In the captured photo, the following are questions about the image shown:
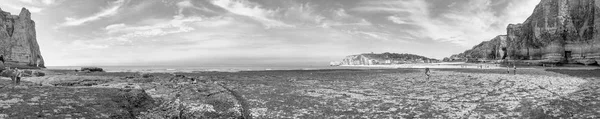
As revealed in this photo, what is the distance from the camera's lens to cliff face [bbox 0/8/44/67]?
75.7 metres

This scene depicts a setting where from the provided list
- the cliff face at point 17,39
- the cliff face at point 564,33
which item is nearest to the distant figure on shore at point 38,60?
the cliff face at point 17,39

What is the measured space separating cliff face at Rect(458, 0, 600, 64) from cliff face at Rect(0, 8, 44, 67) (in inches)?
5716

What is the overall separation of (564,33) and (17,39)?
6008 inches

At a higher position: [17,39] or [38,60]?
[17,39]

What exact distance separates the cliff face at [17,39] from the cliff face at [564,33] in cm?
14519

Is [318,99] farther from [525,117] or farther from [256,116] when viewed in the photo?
[525,117]

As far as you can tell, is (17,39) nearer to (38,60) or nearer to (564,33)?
(38,60)

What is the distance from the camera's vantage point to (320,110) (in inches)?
482

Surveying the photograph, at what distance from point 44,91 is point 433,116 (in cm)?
1373

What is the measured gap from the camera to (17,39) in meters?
80.2

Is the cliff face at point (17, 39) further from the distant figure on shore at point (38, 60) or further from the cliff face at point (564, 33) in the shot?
the cliff face at point (564, 33)

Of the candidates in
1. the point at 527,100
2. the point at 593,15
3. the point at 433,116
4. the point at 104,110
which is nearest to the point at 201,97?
the point at 104,110

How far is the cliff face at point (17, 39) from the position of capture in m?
75.7

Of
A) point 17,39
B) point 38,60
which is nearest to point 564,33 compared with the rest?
point 17,39
